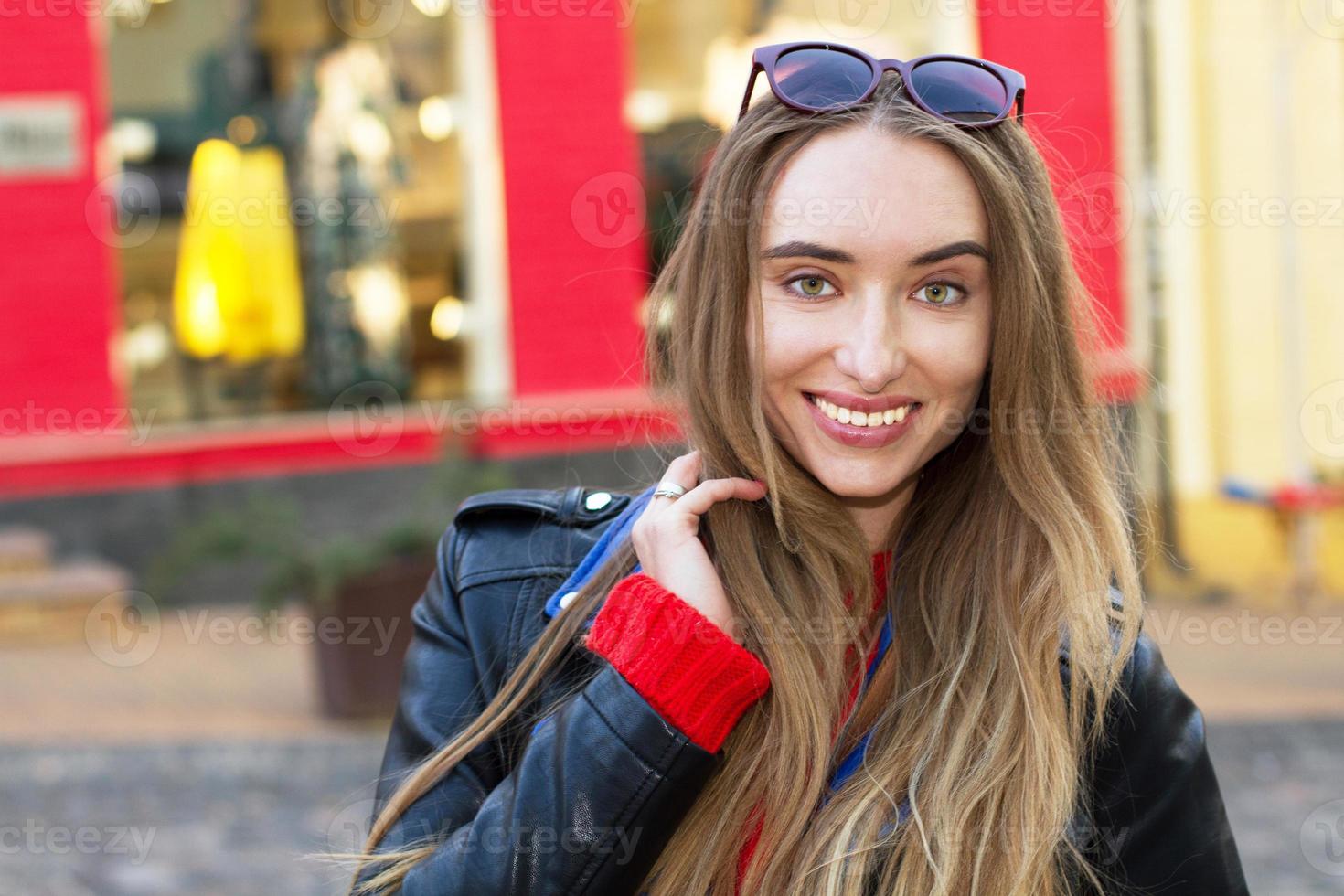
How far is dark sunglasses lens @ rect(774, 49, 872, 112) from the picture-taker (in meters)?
1.97

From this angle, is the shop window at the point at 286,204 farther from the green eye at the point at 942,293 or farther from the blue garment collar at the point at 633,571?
the green eye at the point at 942,293

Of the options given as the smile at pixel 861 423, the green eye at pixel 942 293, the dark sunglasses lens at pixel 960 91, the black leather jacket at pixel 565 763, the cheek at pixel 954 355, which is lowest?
the black leather jacket at pixel 565 763

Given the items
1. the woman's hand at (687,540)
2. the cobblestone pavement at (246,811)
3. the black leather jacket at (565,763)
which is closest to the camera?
the black leather jacket at (565,763)

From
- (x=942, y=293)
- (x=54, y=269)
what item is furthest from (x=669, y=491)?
(x=54, y=269)

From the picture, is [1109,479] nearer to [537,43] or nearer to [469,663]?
[469,663]

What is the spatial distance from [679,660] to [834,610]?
0.30m

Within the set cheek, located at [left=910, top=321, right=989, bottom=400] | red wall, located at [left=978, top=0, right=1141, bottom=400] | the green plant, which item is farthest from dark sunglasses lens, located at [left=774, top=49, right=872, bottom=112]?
red wall, located at [left=978, top=0, right=1141, bottom=400]

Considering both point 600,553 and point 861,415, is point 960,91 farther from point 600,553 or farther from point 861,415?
point 600,553

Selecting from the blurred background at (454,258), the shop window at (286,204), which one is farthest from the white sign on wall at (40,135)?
the shop window at (286,204)

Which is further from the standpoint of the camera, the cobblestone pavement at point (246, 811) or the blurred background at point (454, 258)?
the blurred background at point (454, 258)

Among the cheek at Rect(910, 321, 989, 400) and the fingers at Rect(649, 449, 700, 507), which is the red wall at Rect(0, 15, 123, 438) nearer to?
the fingers at Rect(649, 449, 700, 507)

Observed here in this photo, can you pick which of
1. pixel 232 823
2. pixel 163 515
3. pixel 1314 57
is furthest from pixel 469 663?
pixel 1314 57

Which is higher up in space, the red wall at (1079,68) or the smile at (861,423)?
the red wall at (1079,68)

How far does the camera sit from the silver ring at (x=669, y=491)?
2.01m
